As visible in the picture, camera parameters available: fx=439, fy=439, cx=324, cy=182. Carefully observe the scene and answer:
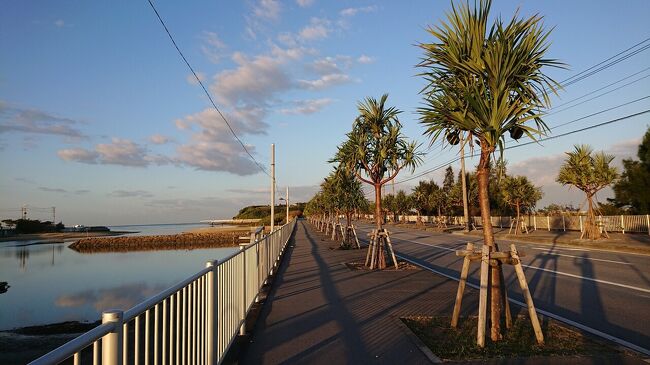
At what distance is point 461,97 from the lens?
6.95m

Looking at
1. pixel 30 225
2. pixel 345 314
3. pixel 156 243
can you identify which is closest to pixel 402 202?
pixel 156 243

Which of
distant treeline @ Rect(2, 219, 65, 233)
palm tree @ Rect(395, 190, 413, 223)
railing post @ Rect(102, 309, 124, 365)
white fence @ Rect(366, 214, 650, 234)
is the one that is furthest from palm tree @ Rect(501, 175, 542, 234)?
distant treeline @ Rect(2, 219, 65, 233)

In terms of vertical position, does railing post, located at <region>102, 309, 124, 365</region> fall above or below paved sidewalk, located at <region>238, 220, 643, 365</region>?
above

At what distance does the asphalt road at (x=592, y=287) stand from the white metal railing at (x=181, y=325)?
5.25m

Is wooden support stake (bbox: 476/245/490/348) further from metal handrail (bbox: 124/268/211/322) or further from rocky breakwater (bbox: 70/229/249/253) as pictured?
rocky breakwater (bbox: 70/229/249/253)

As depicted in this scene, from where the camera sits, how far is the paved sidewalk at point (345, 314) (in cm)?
554

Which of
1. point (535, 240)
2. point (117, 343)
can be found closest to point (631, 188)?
point (535, 240)

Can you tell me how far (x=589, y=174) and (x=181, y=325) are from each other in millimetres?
24754

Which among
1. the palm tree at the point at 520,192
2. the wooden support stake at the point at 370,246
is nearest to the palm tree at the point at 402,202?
the palm tree at the point at 520,192

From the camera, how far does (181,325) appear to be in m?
3.95

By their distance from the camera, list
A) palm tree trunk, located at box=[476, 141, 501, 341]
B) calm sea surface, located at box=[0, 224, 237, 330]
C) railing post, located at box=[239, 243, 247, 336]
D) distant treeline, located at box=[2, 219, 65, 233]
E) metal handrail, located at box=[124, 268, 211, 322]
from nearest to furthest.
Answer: metal handrail, located at box=[124, 268, 211, 322] < palm tree trunk, located at box=[476, 141, 501, 341] < railing post, located at box=[239, 243, 247, 336] < calm sea surface, located at box=[0, 224, 237, 330] < distant treeline, located at box=[2, 219, 65, 233]

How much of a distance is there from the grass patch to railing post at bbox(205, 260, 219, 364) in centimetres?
269

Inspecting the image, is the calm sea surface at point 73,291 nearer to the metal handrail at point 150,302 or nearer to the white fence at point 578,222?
the metal handrail at point 150,302

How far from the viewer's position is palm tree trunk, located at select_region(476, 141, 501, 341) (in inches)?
235
